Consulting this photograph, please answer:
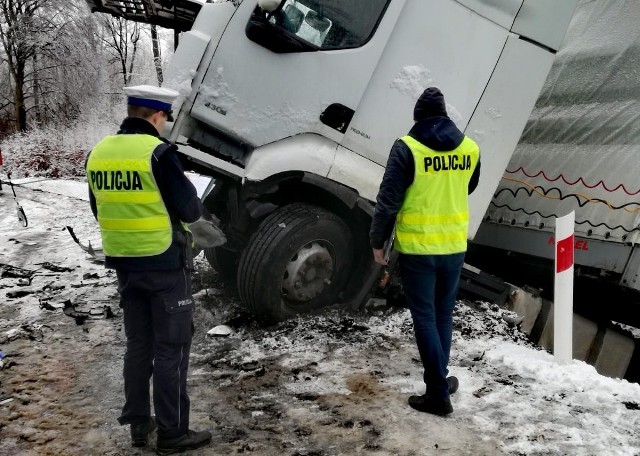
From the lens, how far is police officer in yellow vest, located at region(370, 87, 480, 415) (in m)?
2.78

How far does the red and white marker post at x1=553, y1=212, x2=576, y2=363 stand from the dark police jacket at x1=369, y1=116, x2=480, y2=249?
1.40 meters

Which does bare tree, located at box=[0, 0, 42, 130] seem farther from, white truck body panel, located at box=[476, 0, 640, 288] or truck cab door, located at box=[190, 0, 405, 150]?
white truck body panel, located at box=[476, 0, 640, 288]

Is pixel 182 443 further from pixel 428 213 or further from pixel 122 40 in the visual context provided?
pixel 122 40

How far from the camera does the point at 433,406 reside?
9.33 feet

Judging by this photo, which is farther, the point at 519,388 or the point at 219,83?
the point at 219,83

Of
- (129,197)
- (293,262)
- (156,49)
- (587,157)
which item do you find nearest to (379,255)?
(293,262)

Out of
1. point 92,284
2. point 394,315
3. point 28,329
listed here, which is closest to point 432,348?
point 394,315

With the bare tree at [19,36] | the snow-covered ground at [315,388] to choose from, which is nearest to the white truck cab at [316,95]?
the snow-covered ground at [315,388]

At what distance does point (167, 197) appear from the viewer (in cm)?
237

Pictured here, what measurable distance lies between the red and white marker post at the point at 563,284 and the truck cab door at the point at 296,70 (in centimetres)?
179

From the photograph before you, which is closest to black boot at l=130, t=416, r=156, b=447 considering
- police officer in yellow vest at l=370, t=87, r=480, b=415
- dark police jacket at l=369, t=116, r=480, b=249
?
police officer in yellow vest at l=370, t=87, r=480, b=415

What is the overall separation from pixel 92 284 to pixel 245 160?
7.18ft

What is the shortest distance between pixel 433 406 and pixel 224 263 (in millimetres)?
2840

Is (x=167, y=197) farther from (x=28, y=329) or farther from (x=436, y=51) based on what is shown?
(x=436, y=51)
